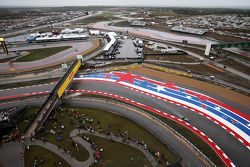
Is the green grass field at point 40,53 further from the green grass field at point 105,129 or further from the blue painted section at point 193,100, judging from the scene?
the green grass field at point 105,129

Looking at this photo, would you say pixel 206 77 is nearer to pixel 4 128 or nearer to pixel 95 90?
pixel 95 90

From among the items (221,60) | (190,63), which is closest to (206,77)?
(190,63)

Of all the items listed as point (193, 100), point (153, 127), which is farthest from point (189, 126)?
point (193, 100)

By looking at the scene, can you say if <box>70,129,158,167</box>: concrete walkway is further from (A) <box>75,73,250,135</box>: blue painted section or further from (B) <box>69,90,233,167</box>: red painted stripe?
(A) <box>75,73,250,135</box>: blue painted section

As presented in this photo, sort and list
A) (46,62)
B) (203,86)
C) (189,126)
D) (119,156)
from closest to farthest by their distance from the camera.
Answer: (119,156) → (189,126) → (203,86) → (46,62)

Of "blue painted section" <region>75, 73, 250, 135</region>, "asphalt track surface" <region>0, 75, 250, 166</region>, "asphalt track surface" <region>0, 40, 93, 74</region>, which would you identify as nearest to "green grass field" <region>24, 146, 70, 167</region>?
"asphalt track surface" <region>0, 75, 250, 166</region>

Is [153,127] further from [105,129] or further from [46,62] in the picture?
[46,62]
